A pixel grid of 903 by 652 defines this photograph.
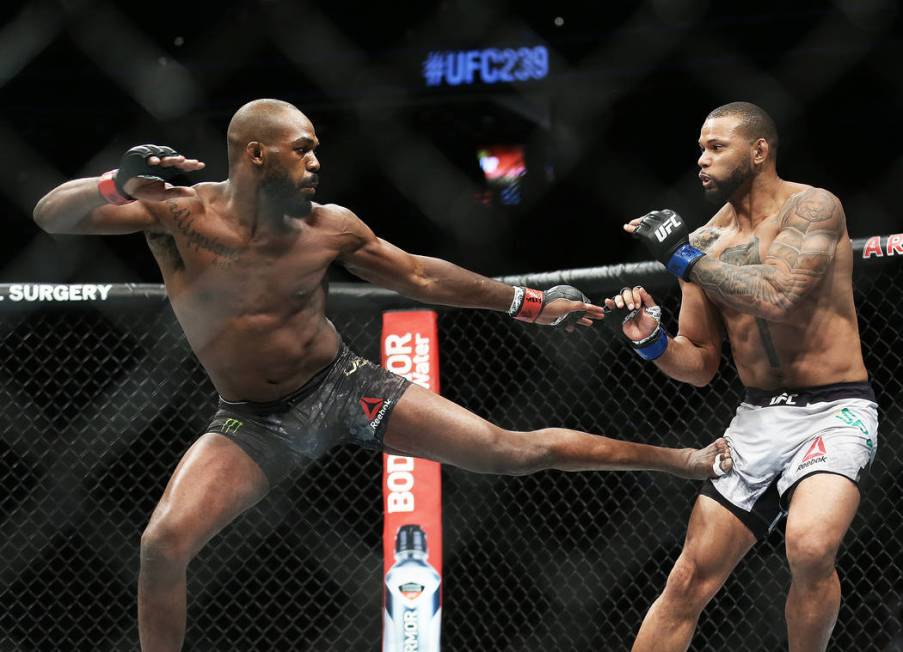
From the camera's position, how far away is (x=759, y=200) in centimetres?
266

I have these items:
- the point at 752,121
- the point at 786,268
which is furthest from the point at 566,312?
the point at 752,121

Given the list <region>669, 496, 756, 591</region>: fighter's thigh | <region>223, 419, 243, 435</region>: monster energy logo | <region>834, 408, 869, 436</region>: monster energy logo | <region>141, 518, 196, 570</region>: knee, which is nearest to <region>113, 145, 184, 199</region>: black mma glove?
<region>223, 419, 243, 435</region>: monster energy logo

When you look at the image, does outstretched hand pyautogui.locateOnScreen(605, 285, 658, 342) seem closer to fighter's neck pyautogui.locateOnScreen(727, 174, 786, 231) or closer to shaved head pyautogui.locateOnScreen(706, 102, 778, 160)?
fighter's neck pyautogui.locateOnScreen(727, 174, 786, 231)

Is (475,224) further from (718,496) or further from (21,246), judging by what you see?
(718,496)

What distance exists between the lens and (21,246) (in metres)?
4.60

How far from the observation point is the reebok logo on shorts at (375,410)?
8.07ft

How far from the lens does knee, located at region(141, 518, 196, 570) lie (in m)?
2.22

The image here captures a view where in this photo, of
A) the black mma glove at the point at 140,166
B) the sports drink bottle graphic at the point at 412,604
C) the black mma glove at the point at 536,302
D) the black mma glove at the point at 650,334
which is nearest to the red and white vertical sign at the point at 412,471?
the sports drink bottle graphic at the point at 412,604

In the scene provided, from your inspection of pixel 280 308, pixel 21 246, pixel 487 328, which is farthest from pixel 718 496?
pixel 21 246

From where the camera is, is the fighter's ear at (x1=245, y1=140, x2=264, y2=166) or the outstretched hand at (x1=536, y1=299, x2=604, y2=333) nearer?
the fighter's ear at (x1=245, y1=140, x2=264, y2=166)

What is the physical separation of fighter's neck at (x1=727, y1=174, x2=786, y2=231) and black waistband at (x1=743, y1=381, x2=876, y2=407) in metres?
0.40

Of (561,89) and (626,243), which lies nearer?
(626,243)

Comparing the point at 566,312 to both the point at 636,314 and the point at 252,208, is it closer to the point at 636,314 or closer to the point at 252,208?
the point at 636,314

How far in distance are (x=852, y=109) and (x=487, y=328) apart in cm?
185
